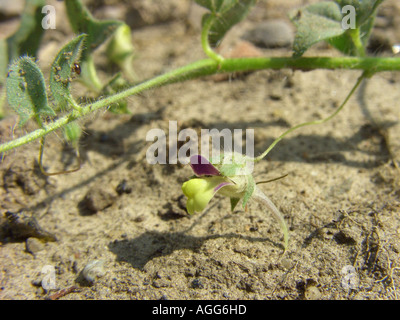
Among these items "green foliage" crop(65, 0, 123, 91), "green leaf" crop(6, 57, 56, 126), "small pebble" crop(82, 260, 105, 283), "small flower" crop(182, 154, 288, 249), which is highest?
"green foliage" crop(65, 0, 123, 91)

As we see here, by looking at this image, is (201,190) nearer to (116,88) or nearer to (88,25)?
(116,88)

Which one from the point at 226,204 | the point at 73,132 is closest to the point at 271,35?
the point at 226,204

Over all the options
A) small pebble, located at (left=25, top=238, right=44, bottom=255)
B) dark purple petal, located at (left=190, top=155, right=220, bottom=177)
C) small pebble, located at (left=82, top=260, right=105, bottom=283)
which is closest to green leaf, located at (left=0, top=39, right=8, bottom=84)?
small pebble, located at (left=25, top=238, right=44, bottom=255)

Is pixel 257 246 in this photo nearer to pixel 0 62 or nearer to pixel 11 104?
pixel 11 104

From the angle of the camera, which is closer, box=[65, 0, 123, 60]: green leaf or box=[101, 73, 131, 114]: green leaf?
box=[101, 73, 131, 114]: green leaf

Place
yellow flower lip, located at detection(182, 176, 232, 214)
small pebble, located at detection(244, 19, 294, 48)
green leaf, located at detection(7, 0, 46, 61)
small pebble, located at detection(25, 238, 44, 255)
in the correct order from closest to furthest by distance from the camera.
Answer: yellow flower lip, located at detection(182, 176, 232, 214) < small pebble, located at detection(25, 238, 44, 255) < green leaf, located at detection(7, 0, 46, 61) < small pebble, located at detection(244, 19, 294, 48)

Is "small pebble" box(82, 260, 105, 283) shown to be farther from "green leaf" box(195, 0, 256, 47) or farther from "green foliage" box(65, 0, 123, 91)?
"green leaf" box(195, 0, 256, 47)

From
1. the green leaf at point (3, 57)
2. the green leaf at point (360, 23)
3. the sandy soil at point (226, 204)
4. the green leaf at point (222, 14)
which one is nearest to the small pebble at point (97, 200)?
the sandy soil at point (226, 204)

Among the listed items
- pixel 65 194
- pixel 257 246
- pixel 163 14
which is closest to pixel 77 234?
pixel 65 194
